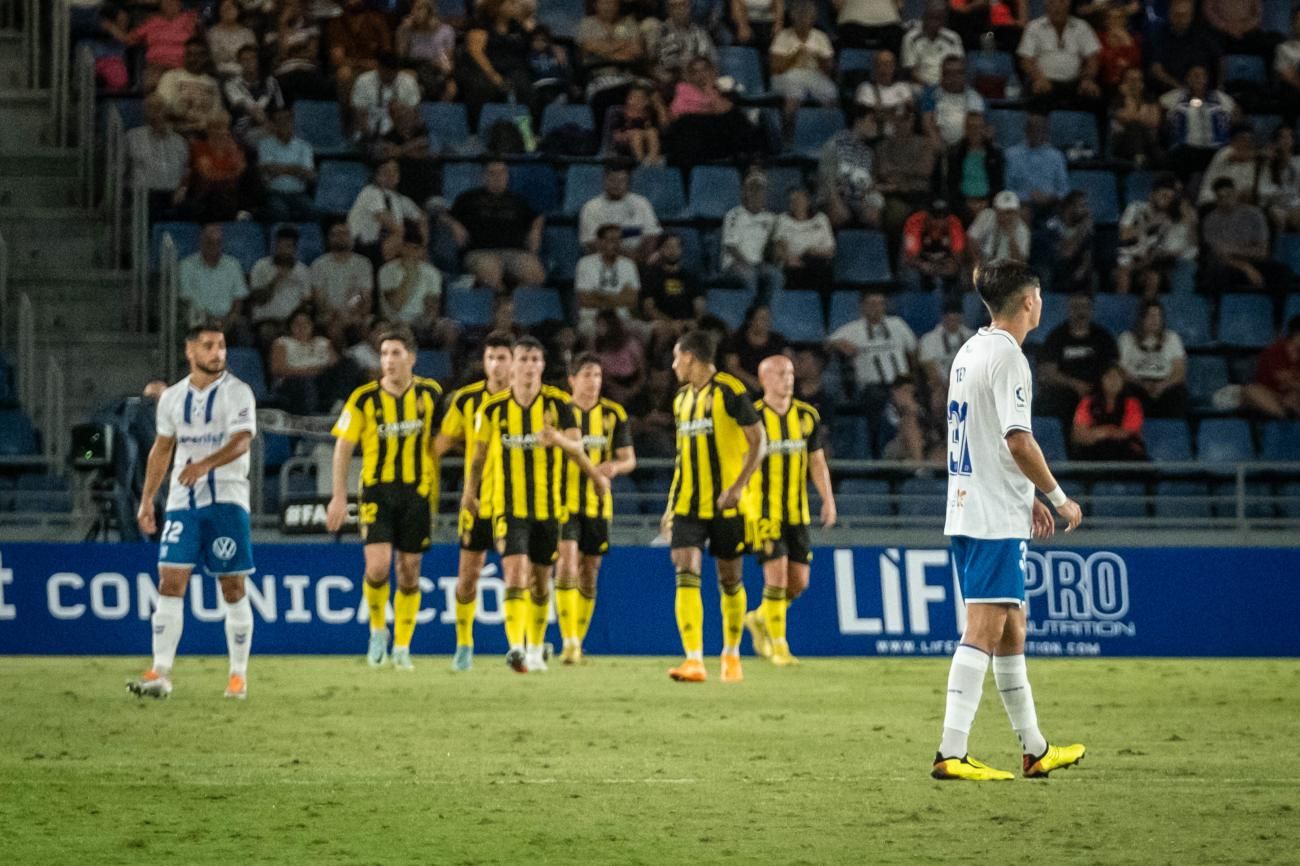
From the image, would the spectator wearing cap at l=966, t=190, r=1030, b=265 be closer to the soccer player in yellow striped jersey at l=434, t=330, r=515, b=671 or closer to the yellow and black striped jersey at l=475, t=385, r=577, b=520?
the soccer player in yellow striped jersey at l=434, t=330, r=515, b=671

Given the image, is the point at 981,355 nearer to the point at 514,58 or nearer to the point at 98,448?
the point at 98,448

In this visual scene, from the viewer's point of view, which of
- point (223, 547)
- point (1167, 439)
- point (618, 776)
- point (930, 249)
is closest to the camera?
point (618, 776)

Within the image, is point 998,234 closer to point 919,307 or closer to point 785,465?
point 919,307

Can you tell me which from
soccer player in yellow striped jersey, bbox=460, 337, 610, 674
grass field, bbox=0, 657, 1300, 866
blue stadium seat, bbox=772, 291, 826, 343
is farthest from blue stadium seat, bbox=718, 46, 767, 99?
grass field, bbox=0, 657, 1300, 866

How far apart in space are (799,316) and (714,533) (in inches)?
243

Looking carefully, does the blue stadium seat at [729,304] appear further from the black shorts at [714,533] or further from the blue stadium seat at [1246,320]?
the black shorts at [714,533]

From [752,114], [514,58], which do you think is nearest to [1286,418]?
[752,114]

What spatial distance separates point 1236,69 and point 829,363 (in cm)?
686

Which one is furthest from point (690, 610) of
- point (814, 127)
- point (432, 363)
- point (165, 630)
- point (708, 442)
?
point (814, 127)

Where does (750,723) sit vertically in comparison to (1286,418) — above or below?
below

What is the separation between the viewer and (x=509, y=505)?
15148 mm

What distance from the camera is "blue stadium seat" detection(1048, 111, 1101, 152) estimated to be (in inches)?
893

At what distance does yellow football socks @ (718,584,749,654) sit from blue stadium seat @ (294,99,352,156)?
26.9ft

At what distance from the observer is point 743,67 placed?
22.5 meters
